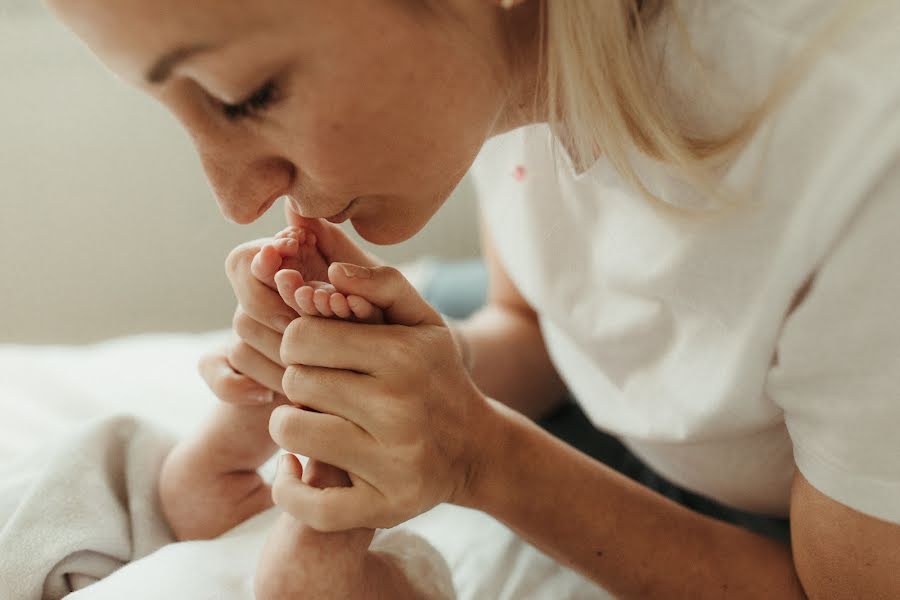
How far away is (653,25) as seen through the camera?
1.90 ft

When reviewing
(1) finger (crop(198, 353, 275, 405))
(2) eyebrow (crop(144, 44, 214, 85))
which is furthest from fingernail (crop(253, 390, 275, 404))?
(2) eyebrow (crop(144, 44, 214, 85))

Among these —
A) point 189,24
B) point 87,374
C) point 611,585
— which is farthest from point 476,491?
point 87,374

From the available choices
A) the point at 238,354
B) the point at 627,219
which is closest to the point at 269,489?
the point at 238,354

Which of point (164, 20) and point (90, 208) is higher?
point (164, 20)

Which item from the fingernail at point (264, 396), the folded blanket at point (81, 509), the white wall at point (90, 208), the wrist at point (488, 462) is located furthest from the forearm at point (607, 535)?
the white wall at point (90, 208)

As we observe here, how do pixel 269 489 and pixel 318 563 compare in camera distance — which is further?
pixel 269 489

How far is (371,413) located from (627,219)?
25 centimetres

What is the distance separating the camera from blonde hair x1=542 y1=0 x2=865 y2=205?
1.77 ft

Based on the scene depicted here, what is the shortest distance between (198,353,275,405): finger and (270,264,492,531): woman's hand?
13 cm

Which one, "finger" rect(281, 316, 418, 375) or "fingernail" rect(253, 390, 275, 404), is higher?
"finger" rect(281, 316, 418, 375)

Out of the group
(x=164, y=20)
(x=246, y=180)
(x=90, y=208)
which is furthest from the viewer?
(x=90, y=208)

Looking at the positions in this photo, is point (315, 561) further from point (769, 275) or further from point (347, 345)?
point (769, 275)

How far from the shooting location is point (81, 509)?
0.74m

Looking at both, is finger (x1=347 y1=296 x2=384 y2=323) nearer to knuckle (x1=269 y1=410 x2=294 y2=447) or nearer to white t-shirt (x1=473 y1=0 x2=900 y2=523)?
knuckle (x1=269 y1=410 x2=294 y2=447)
